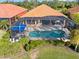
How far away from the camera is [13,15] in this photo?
1308 inches

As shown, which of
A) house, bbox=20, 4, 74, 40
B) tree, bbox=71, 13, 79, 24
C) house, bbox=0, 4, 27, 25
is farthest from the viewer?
house, bbox=0, 4, 27, 25

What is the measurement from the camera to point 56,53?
20203mm

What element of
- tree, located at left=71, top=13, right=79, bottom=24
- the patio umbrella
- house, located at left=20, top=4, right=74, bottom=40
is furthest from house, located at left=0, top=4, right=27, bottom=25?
tree, located at left=71, top=13, right=79, bottom=24

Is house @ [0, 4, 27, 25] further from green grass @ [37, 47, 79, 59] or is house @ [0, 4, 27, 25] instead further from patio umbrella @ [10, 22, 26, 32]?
green grass @ [37, 47, 79, 59]

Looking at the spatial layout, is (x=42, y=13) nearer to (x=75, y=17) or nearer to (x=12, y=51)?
(x=75, y=17)

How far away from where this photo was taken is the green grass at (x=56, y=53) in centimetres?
1959

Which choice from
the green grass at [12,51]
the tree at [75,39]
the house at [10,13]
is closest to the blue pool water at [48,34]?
the tree at [75,39]

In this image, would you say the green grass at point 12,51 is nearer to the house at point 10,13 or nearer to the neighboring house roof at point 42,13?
the neighboring house roof at point 42,13

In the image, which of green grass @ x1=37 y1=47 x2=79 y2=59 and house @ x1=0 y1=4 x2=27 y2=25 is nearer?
green grass @ x1=37 y1=47 x2=79 y2=59

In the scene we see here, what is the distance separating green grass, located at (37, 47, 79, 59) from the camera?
64.3 ft

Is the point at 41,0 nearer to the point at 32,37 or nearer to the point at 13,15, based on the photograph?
the point at 13,15

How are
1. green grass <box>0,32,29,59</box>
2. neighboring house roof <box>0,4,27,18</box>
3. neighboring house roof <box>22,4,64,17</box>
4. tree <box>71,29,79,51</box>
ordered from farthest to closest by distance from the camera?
neighboring house roof <box>0,4,27,18</box> < neighboring house roof <box>22,4,64,17</box> < tree <box>71,29,79,51</box> < green grass <box>0,32,29,59</box>

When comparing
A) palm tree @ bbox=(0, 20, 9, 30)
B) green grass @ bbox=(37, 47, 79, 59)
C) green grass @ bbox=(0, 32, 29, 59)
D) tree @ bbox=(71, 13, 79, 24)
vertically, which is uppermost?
green grass @ bbox=(0, 32, 29, 59)

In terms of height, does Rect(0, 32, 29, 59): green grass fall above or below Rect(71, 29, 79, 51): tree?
below
